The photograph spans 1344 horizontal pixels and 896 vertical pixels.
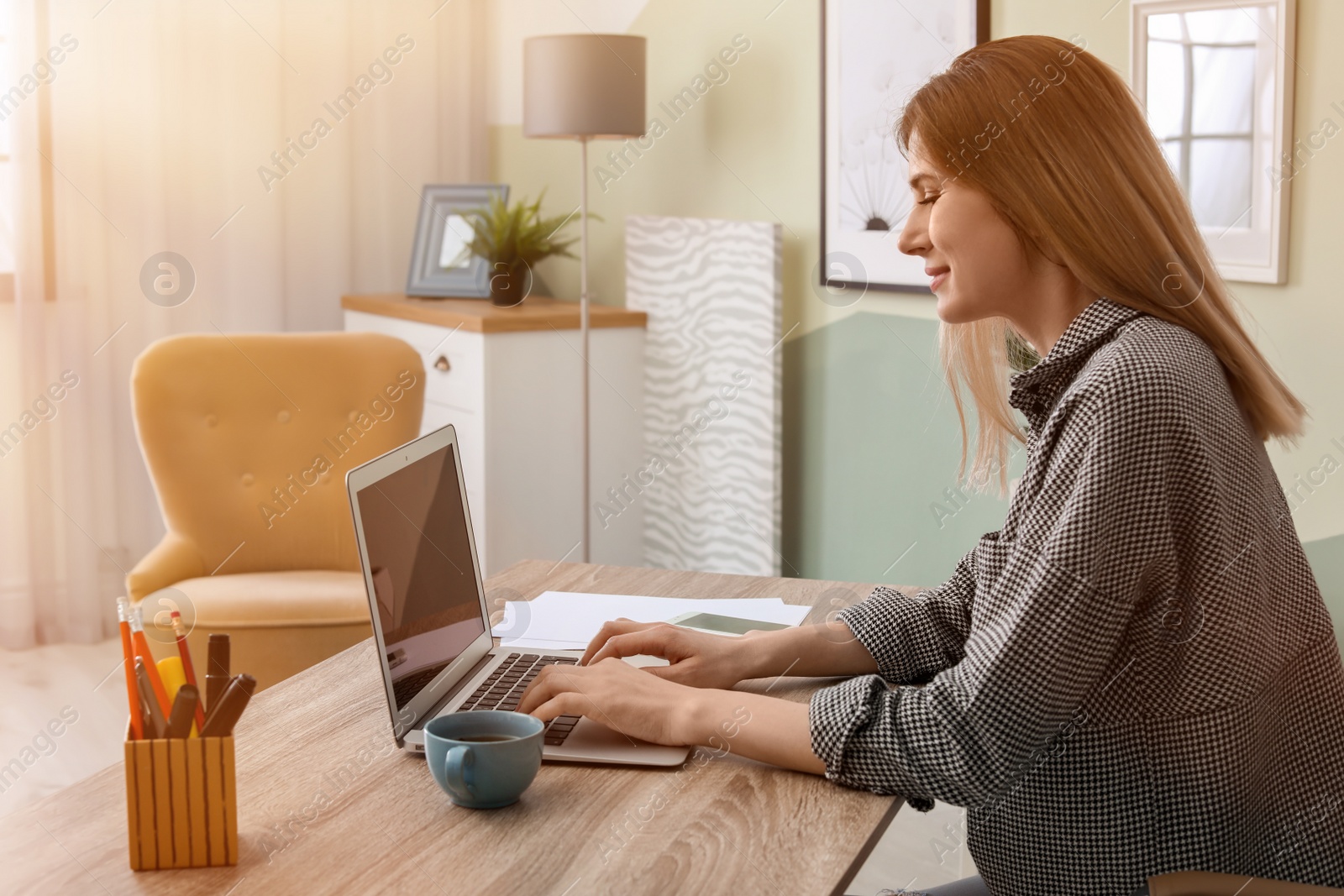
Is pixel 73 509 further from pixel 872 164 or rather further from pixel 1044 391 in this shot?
pixel 1044 391

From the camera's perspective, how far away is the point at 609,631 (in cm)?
122

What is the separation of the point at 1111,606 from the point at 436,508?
0.64 metres

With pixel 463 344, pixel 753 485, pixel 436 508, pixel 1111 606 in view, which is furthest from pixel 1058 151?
pixel 463 344

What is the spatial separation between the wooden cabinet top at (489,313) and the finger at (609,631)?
6.83 ft

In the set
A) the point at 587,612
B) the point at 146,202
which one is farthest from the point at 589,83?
the point at 587,612

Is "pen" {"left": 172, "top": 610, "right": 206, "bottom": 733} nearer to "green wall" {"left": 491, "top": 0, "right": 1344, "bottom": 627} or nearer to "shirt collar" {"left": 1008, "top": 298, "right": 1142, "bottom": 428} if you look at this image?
"shirt collar" {"left": 1008, "top": 298, "right": 1142, "bottom": 428}

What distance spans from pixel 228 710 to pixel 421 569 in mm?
290

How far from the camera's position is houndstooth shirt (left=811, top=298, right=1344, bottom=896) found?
2.95 feet

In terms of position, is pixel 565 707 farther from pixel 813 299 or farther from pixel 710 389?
pixel 710 389

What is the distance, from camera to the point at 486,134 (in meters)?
4.15

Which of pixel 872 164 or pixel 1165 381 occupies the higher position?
pixel 872 164

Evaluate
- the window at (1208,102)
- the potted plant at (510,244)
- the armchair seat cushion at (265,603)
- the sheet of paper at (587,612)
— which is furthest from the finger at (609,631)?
the potted plant at (510,244)

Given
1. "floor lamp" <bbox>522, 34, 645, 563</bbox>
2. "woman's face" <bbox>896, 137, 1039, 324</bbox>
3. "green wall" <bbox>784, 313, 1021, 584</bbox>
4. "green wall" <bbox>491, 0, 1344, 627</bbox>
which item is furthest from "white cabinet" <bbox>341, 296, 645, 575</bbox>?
"woman's face" <bbox>896, 137, 1039, 324</bbox>

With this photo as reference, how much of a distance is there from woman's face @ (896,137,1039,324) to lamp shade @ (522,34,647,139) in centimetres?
209
